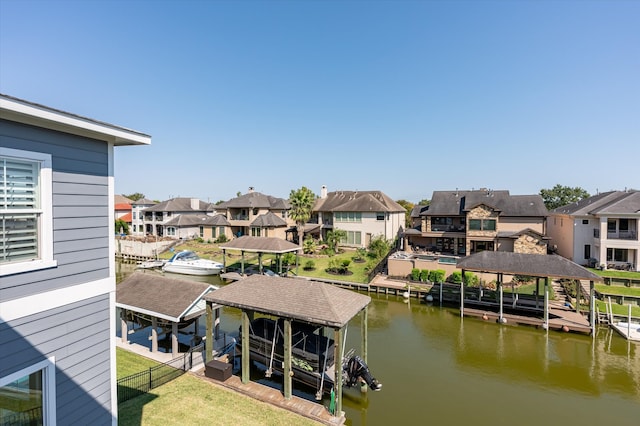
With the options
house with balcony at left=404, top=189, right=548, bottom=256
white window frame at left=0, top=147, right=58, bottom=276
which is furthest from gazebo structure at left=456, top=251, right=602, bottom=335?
white window frame at left=0, top=147, right=58, bottom=276

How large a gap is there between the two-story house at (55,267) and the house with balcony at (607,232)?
35.8m

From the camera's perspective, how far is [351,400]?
11.6m

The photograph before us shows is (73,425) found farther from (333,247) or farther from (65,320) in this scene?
(333,247)

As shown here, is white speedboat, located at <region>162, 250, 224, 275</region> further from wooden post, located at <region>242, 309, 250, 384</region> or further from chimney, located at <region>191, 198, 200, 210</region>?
chimney, located at <region>191, 198, 200, 210</region>

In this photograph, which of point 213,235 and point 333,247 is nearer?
point 333,247

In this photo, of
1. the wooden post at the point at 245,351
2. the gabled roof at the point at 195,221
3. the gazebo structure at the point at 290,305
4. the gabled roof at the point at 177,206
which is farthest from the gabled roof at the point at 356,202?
the wooden post at the point at 245,351

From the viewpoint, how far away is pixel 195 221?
52.3 metres

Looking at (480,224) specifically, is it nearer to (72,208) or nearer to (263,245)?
(263,245)

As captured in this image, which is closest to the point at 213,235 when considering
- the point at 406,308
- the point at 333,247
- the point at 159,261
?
the point at 159,261

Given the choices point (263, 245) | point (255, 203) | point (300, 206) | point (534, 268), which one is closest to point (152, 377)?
point (263, 245)

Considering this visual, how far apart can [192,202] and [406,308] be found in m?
45.5

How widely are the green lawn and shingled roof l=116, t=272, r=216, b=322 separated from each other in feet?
6.28

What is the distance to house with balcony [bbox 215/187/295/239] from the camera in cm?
4272

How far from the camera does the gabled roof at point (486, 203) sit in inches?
1318
